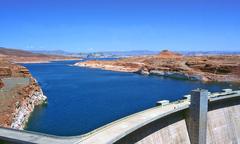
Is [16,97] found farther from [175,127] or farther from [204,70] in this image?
[204,70]

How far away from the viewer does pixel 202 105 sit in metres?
32.1

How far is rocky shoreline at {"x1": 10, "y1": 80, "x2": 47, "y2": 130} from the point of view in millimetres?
46131

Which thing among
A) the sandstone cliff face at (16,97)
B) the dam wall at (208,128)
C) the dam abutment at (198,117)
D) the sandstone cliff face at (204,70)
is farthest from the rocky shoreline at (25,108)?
the sandstone cliff face at (204,70)

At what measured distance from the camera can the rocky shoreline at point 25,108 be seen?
151 ft

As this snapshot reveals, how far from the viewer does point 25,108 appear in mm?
55594

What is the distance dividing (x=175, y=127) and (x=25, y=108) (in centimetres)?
3170

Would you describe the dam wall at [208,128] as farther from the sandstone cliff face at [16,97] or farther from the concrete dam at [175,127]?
the sandstone cliff face at [16,97]

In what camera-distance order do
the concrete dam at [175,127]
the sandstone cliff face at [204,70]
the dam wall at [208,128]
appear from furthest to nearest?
the sandstone cliff face at [204,70] → the dam wall at [208,128] → the concrete dam at [175,127]

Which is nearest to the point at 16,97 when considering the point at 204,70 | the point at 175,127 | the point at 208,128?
the point at 175,127

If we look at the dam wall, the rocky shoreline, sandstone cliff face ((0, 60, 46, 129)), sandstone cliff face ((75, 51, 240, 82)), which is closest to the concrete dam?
the dam wall

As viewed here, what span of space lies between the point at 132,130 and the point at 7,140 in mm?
8696

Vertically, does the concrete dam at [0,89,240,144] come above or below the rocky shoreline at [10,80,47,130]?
above

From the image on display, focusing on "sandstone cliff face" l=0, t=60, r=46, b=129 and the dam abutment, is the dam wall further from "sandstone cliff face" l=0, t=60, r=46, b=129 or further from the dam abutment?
"sandstone cliff face" l=0, t=60, r=46, b=129

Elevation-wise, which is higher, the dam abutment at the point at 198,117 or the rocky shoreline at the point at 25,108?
the dam abutment at the point at 198,117
